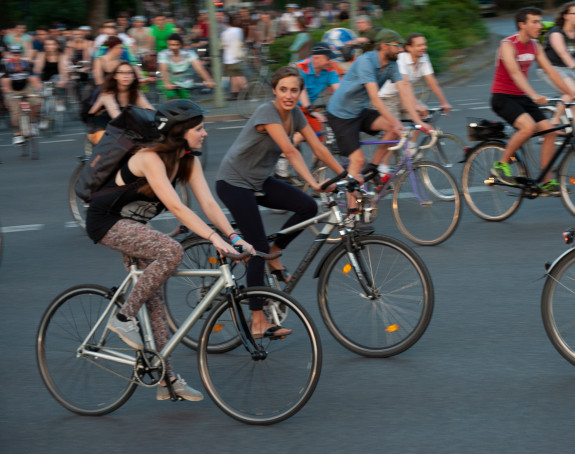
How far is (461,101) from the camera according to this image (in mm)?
17938

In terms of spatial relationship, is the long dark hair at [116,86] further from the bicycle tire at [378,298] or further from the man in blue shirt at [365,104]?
the bicycle tire at [378,298]

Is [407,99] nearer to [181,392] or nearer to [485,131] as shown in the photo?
[485,131]

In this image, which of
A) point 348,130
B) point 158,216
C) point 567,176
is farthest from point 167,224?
point 567,176

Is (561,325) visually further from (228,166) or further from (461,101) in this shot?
(461,101)

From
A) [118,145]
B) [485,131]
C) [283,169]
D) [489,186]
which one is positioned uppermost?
[118,145]

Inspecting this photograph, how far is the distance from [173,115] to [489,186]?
4.78 metres

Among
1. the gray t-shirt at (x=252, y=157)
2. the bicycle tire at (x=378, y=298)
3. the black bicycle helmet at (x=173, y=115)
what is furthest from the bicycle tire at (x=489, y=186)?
Result: the black bicycle helmet at (x=173, y=115)

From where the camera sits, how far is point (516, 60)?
8.55 m

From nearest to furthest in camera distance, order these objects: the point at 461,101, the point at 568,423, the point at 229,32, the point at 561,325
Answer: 1. the point at 568,423
2. the point at 561,325
3. the point at 461,101
4. the point at 229,32

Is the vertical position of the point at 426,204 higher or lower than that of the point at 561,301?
lower

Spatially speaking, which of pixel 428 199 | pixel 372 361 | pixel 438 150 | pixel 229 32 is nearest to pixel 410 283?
pixel 372 361

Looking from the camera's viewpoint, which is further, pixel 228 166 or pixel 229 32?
pixel 229 32

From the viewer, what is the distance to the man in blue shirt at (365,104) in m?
8.30

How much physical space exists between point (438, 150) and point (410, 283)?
412 cm
